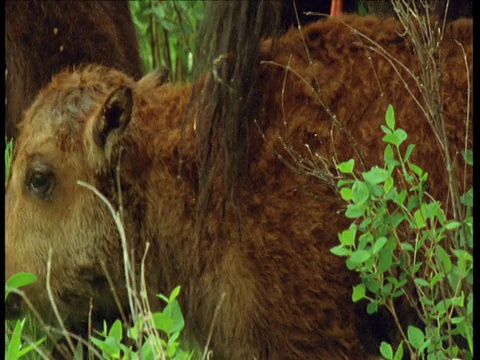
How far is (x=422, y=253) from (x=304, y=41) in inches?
33.4

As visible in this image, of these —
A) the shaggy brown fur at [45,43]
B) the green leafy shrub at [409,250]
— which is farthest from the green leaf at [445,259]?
the shaggy brown fur at [45,43]

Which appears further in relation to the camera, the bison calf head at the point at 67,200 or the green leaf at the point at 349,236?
the bison calf head at the point at 67,200

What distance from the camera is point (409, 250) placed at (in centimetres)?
379

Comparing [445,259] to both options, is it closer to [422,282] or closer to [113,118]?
[422,282]

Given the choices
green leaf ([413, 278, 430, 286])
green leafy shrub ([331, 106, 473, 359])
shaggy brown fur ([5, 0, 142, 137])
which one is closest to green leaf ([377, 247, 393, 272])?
green leafy shrub ([331, 106, 473, 359])

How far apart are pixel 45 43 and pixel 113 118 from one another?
6.26 ft

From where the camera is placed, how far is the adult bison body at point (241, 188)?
3875 mm

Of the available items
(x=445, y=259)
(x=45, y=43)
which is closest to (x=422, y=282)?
(x=445, y=259)

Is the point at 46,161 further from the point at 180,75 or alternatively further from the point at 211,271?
the point at 180,75

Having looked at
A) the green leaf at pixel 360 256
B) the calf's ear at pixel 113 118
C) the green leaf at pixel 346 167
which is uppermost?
the calf's ear at pixel 113 118

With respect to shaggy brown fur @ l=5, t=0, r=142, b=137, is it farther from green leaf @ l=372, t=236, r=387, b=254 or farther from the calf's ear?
green leaf @ l=372, t=236, r=387, b=254

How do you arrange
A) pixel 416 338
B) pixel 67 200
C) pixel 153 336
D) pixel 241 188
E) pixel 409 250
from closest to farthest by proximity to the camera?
pixel 153 336, pixel 416 338, pixel 409 250, pixel 241 188, pixel 67 200

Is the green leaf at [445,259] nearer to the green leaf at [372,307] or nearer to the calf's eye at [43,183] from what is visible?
the green leaf at [372,307]

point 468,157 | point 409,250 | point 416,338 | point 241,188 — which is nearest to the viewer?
point 416,338
